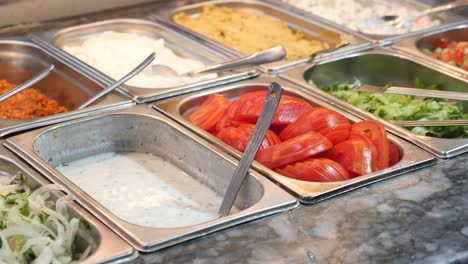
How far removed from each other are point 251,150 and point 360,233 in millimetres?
367

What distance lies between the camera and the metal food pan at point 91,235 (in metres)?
1.72

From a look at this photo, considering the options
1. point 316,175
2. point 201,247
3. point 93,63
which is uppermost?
point 93,63

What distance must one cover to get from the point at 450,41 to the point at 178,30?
1.14 meters

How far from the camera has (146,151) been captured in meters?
2.52

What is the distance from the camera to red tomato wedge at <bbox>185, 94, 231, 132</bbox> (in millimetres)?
2527

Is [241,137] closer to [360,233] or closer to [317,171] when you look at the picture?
[317,171]

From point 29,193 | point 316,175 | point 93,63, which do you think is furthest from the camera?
point 93,63

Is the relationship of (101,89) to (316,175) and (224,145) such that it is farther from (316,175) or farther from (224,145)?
(316,175)

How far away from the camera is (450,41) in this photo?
11.2 feet

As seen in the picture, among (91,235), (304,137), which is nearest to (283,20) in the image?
(304,137)

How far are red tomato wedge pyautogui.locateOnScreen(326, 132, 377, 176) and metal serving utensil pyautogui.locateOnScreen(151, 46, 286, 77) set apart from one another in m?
0.51

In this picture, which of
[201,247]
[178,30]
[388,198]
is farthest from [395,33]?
[201,247]

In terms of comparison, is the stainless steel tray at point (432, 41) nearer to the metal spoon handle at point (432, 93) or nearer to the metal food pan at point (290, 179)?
the metal spoon handle at point (432, 93)

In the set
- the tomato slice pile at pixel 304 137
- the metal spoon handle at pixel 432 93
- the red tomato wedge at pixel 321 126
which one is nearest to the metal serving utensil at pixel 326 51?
the metal spoon handle at pixel 432 93
